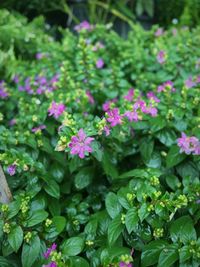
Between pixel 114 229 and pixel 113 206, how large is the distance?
0.12 metres

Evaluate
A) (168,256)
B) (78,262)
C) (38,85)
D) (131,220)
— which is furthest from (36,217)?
(38,85)

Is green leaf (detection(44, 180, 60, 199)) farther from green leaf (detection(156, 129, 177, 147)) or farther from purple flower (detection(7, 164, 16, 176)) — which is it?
green leaf (detection(156, 129, 177, 147))

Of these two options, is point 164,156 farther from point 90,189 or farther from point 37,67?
point 37,67

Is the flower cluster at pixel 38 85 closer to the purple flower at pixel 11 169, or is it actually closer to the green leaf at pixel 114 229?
the purple flower at pixel 11 169

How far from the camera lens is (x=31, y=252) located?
1255 millimetres

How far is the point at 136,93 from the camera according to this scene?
196cm

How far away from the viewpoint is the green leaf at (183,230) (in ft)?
4.23

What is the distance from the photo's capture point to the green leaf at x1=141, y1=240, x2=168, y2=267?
4.17 feet

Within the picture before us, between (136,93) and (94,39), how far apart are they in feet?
3.41

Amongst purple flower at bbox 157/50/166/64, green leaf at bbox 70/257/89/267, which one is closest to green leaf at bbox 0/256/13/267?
green leaf at bbox 70/257/89/267

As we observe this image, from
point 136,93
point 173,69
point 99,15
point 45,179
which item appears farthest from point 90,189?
point 99,15

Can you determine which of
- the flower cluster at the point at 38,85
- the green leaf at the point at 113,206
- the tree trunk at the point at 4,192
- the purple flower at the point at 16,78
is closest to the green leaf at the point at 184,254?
the green leaf at the point at 113,206

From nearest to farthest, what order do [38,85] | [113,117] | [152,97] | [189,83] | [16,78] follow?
[113,117]
[152,97]
[189,83]
[38,85]
[16,78]

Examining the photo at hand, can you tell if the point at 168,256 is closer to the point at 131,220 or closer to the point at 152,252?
the point at 152,252
